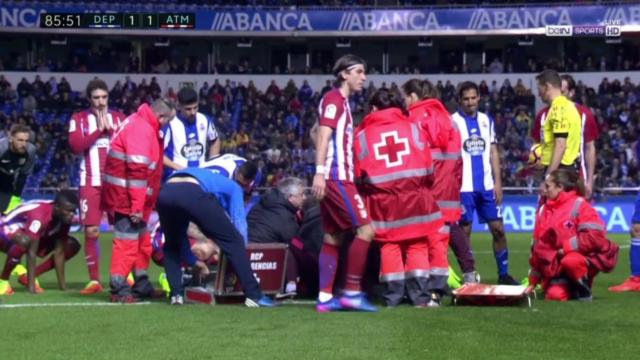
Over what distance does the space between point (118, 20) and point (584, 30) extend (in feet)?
53.7

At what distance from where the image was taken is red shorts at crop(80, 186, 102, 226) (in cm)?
1409

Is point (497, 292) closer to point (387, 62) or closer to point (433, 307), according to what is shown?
point (433, 307)

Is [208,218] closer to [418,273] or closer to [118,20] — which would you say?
[418,273]

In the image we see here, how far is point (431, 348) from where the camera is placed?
798 cm

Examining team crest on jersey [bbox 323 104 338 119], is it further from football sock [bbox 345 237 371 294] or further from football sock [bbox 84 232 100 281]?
football sock [bbox 84 232 100 281]

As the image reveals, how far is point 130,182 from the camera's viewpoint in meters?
11.5

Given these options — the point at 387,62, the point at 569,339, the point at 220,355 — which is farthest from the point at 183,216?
the point at 387,62

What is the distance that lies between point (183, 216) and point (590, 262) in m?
3.87

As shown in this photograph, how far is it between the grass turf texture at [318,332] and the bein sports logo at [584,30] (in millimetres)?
32454

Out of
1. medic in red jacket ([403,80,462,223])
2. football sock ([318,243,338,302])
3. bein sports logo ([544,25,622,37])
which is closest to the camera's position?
football sock ([318,243,338,302])

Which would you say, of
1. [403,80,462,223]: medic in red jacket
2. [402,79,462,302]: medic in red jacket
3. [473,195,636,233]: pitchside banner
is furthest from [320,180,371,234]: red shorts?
[473,195,636,233]: pitchside banner

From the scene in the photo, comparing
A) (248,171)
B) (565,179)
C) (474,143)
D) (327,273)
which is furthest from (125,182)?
(474,143)

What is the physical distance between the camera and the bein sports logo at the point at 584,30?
140 feet

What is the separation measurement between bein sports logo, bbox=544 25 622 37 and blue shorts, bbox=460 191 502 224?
96.6ft
